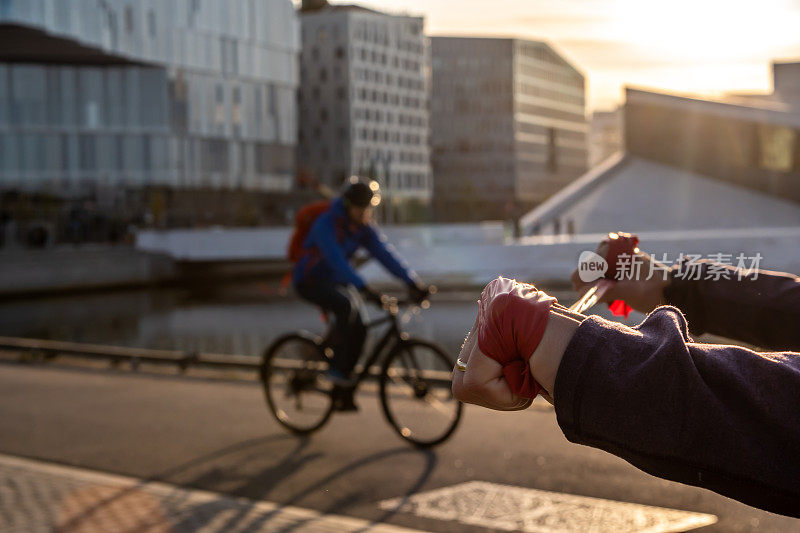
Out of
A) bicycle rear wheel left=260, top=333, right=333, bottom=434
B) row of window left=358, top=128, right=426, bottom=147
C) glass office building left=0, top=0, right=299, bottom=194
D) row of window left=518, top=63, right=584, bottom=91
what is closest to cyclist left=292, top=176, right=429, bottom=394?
bicycle rear wheel left=260, top=333, right=333, bottom=434

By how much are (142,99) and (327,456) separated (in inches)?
2425

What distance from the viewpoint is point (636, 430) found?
3.74 ft

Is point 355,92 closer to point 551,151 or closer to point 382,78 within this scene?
point 382,78

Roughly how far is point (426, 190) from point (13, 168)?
174 ft

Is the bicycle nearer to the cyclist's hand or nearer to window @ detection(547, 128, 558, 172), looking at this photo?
the cyclist's hand

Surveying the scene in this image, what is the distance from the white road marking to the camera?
→ 565 centimetres

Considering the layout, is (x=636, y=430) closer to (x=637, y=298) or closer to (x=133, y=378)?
(x=637, y=298)

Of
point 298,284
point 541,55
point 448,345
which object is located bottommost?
point 448,345

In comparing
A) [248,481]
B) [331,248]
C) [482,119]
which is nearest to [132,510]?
[248,481]

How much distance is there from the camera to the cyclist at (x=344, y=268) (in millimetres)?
7477

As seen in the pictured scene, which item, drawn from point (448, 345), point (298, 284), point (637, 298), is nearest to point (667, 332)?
point (637, 298)

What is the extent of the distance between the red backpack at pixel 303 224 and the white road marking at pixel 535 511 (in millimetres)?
2093

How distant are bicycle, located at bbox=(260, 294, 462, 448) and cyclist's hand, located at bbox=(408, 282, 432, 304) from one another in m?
0.04

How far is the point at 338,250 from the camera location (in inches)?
295
